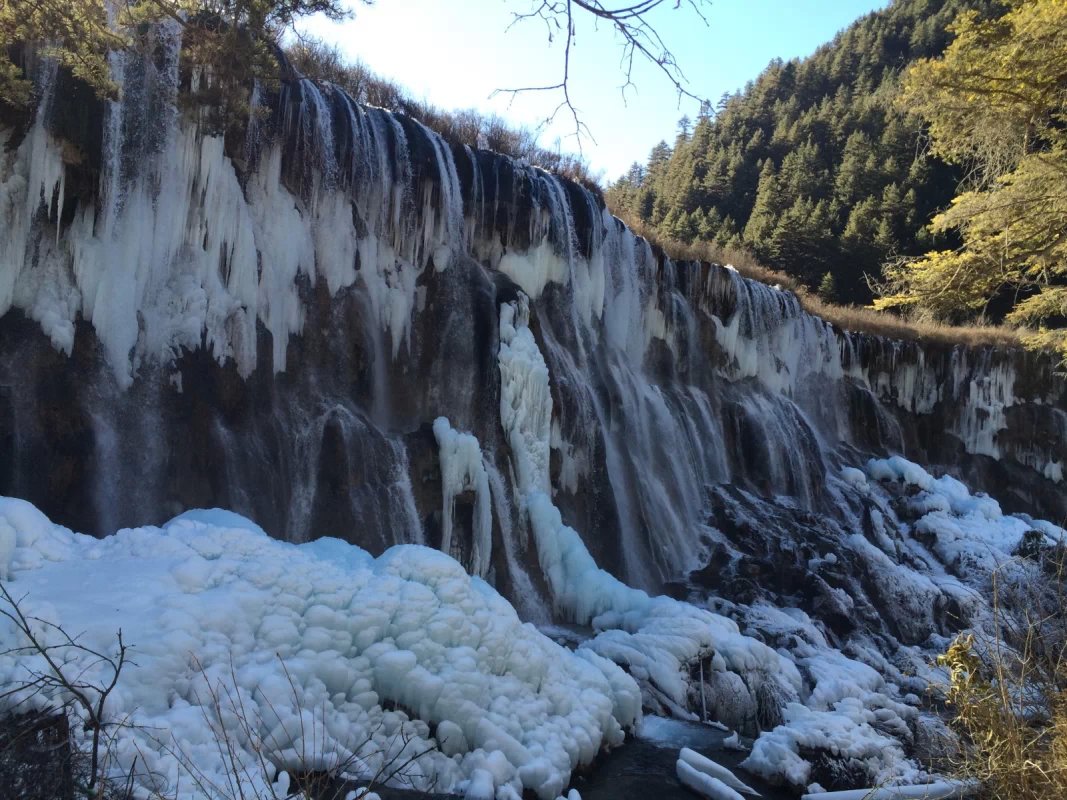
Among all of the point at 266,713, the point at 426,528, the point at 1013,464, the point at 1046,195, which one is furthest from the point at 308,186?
the point at 1013,464

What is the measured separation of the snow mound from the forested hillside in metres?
27.9

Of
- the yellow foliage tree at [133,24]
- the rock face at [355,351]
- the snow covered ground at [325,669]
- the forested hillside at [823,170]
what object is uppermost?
the forested hillside at [823,170]

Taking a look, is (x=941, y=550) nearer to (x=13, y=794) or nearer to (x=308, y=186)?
(x=308, y=186)

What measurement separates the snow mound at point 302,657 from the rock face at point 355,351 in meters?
2.42

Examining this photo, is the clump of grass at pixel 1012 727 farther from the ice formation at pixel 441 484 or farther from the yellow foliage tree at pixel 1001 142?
the yellow foliage tree at pixel 1001 142

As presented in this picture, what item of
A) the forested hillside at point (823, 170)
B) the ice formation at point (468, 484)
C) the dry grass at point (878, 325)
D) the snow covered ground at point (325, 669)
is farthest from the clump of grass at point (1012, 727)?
the forested hillside at point (823, 170)

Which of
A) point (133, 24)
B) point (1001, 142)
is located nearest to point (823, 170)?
point (1001, 142)

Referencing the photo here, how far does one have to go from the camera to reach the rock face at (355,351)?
768 cm

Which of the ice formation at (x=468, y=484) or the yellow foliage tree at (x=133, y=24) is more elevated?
the yellow foliage tree at (x=133, y=24)

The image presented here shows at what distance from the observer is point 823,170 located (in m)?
46.1

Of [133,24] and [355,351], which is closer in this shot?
[133,24]

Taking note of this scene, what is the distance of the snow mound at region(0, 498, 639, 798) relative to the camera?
429 centimetres

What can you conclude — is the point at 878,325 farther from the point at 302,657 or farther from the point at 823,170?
the point at 823,170

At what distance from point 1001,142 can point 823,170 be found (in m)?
40.7
